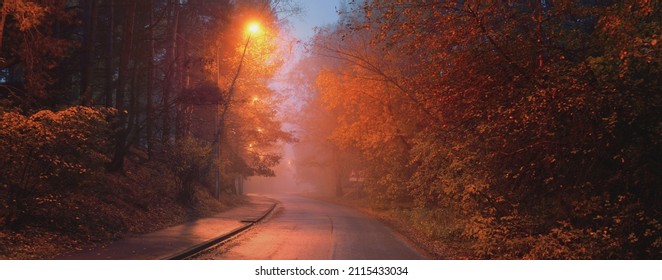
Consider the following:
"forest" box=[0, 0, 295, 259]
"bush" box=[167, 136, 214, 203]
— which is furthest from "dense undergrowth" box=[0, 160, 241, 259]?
"bush" box=[167, 136, 214, 203]

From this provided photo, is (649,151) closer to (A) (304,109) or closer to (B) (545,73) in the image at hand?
(B) (545,73)

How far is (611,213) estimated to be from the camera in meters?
8.11

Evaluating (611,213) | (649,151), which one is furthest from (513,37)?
(611,213)

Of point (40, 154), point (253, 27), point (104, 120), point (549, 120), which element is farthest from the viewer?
point (253, 27)

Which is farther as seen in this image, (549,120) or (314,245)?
(314,245)

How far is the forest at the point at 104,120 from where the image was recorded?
30.3 ft

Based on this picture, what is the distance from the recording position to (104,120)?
10078 mm

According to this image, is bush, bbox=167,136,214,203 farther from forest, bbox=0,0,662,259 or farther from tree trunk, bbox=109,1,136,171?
forest, bbox=0,0,662,259

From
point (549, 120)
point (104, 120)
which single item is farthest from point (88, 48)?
point (549, 120)

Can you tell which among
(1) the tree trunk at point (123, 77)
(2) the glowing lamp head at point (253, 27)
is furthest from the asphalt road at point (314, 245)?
(2) the glowing lamp head at point (253, 27)

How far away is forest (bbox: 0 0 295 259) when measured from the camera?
924 centimetres

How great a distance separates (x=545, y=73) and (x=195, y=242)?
8.79 meters

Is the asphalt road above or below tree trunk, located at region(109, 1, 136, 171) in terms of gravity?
below

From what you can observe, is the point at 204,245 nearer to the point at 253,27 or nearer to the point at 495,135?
the point at 495,135
